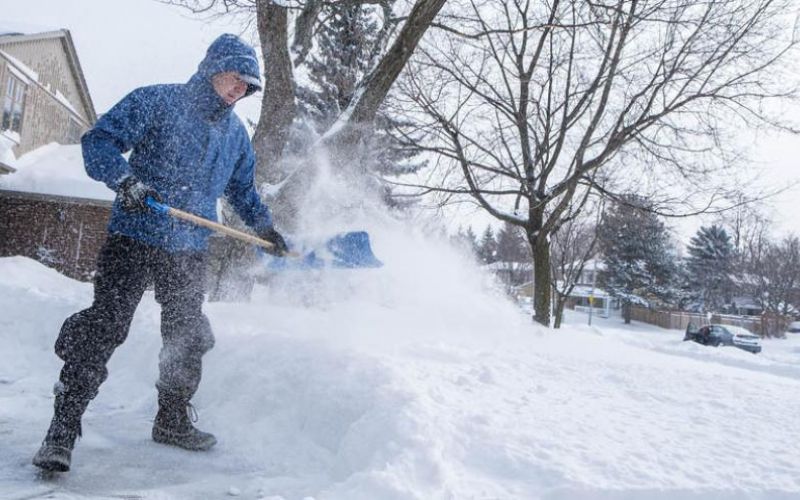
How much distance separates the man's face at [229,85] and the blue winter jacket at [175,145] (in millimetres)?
24

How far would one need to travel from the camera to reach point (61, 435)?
215 centimetres

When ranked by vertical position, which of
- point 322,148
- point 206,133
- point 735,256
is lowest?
point 206,133

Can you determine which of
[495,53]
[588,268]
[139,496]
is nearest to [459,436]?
[139,496]

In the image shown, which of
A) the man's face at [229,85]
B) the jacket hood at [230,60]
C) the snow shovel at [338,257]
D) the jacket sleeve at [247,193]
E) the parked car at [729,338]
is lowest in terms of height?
the parked car at [729,338]

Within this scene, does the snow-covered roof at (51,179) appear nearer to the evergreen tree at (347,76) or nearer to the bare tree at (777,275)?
the evergreen tree at (347,76)

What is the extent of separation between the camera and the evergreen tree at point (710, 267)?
4403 centimetres

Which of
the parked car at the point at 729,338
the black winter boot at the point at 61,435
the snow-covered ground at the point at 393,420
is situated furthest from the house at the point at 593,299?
the black winter boot at the point at 61,435

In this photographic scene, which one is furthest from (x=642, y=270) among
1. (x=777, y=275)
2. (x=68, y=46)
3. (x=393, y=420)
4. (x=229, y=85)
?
(x=229, y=85)

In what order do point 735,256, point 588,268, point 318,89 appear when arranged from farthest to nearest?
point 588,268, point 735,256, point 318,89

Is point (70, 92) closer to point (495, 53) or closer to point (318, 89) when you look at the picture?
→ point (318, 89)

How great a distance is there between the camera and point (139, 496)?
2.00 metres

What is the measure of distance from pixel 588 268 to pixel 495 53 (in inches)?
2094

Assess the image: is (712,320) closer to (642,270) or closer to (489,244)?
(642,270)

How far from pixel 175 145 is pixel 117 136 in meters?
0.25
